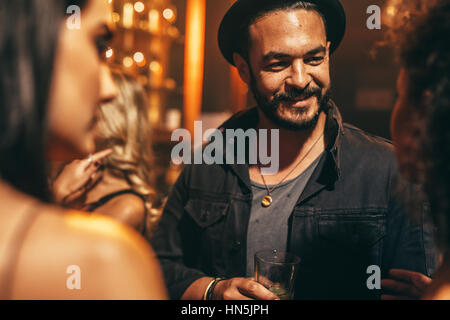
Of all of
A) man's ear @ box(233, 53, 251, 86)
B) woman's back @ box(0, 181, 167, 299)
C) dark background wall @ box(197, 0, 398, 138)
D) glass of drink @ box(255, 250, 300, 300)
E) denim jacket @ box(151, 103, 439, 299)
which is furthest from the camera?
dark background wall @ box(197, 0, 398, 138)

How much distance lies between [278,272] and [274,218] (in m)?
0.37

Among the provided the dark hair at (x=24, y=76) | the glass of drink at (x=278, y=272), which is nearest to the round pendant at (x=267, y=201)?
the glass of drink at (x=278, y=272)

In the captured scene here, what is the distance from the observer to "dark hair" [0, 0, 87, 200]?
2.03ft

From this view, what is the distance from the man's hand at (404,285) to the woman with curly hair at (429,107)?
0.44m

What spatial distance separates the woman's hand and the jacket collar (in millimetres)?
774

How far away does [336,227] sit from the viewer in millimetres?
1521

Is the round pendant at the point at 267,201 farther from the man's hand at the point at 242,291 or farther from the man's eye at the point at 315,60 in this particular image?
the man's eye at the point at 315,60

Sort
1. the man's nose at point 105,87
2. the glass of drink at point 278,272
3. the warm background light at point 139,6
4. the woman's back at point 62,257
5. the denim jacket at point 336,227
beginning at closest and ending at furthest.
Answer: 1. the woman's back at point 62,257
2. the man's nose at point 105,87
3. the glass of drink at point 278,272
4. the denim jacket at point 336,227
5. the warm background light at point 139,6

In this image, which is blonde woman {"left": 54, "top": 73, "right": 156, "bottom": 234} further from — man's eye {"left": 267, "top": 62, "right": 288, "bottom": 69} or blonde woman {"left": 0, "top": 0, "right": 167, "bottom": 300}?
blonde woman {"left": 0, "top": 0, "right": 167, "bottom": 300}

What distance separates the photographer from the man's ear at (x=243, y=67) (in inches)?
69.8

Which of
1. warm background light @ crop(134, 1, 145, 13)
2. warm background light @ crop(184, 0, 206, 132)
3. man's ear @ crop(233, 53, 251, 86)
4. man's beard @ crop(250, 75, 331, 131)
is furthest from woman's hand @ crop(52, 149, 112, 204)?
warm background light @ crop(134, 1, 145, 13)

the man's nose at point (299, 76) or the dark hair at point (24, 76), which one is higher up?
the man's nose at point (299, 76)

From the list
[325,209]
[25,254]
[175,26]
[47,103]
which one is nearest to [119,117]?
[325,209]

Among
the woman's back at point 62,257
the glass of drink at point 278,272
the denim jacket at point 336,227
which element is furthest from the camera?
the denim jacket at point 336,227
